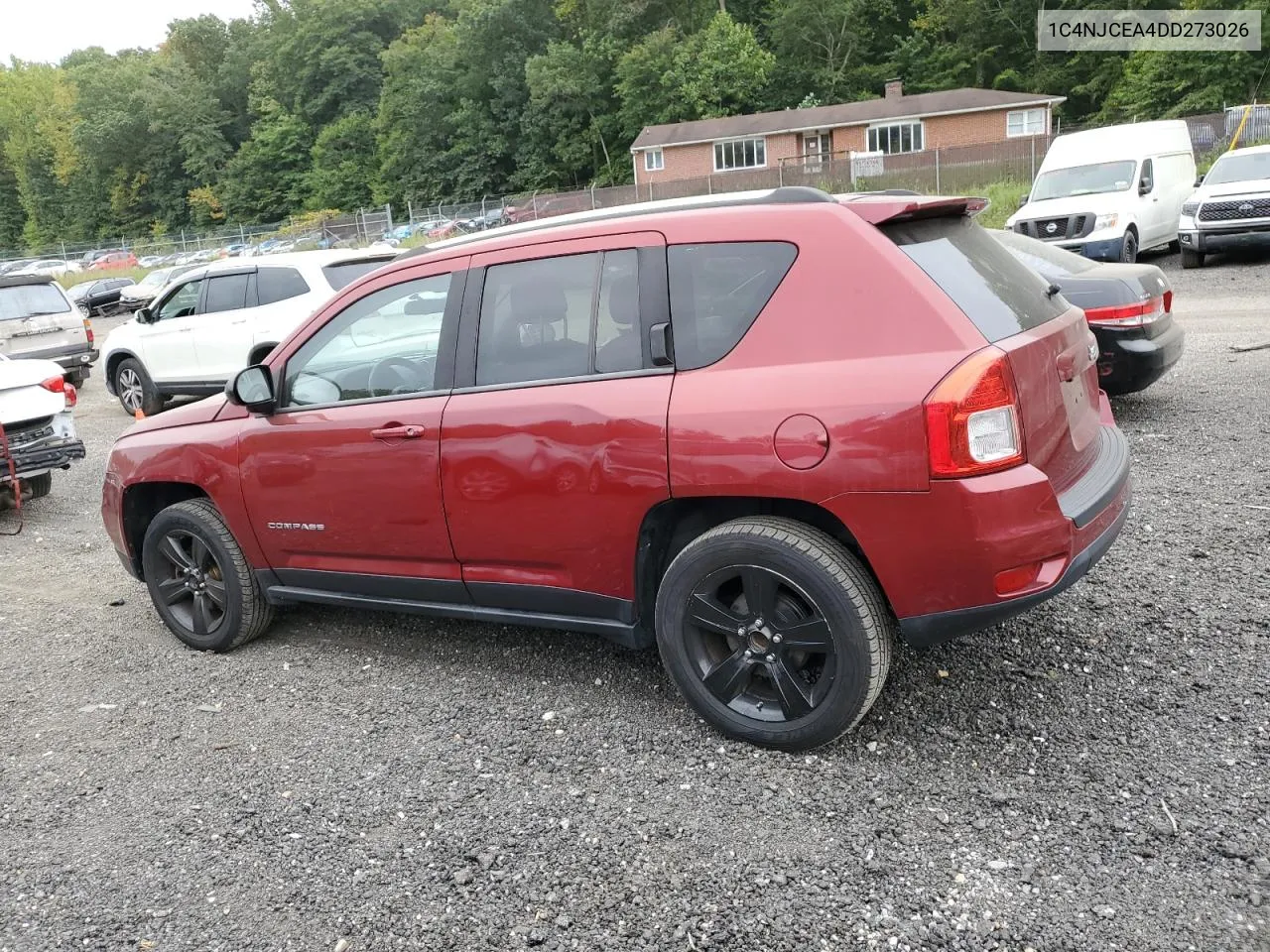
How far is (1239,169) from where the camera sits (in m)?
16.1

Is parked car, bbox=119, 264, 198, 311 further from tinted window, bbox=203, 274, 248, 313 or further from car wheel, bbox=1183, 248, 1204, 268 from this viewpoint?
car wheel, bbox=1183, 248, 1204, 268

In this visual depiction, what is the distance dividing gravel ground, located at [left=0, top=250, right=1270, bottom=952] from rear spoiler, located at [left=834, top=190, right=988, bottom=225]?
5.66 ft

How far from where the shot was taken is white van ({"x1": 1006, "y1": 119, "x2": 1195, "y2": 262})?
15047mm

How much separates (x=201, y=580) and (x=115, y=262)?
181ft

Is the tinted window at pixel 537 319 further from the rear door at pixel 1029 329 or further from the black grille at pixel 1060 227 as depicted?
the black grille at pixel 1060 227

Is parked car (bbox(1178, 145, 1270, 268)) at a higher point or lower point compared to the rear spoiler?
lower

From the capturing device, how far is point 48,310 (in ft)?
45.9

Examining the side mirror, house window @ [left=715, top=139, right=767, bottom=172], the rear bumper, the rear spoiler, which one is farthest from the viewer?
house window @ [left=715, top=139, right=767, bottom=172]

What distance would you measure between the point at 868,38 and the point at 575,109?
18.9 m

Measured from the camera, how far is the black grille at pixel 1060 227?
15.0 m

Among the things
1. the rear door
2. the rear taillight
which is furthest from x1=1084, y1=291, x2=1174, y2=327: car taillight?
the rear taillight

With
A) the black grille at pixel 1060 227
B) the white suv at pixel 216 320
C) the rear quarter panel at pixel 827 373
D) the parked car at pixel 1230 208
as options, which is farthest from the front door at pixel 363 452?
the parked car at pixel 1230 208

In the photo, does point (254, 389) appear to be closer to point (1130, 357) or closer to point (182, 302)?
point (1130, 357)

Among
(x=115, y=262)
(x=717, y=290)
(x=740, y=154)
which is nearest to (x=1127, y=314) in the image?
(x=717, y=290)
